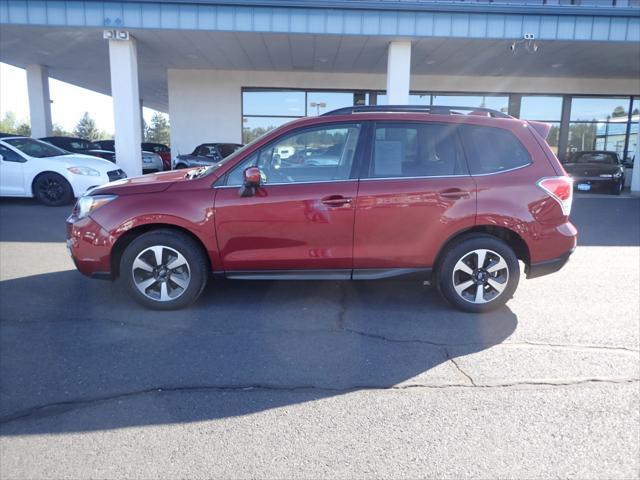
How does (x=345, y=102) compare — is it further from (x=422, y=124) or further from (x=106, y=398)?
(x=106, y=398)

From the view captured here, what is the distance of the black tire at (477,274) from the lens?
4.61 m

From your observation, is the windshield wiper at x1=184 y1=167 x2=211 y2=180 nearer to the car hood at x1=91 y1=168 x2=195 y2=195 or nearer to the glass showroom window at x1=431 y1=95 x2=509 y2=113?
the car hood at x1=91 y1=168 x2=195 y2=195

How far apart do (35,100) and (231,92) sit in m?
7.46

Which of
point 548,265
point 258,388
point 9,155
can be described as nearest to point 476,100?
point 9,155

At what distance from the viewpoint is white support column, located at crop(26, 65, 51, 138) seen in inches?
737

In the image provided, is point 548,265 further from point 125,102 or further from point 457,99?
point 457,99

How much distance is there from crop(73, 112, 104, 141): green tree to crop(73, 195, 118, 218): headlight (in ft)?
289

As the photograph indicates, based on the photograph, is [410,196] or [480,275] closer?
[410,196]

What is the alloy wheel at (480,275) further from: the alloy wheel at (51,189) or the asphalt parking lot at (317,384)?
the alloy wheel at (51,189)

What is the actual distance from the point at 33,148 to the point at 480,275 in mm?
10713

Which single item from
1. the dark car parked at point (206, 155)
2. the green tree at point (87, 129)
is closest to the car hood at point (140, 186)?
the dark car parked at point (206, 155)

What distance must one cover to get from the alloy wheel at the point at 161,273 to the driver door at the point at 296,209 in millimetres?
404

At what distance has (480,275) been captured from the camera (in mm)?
4645

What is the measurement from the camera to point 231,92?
60.7 ft
